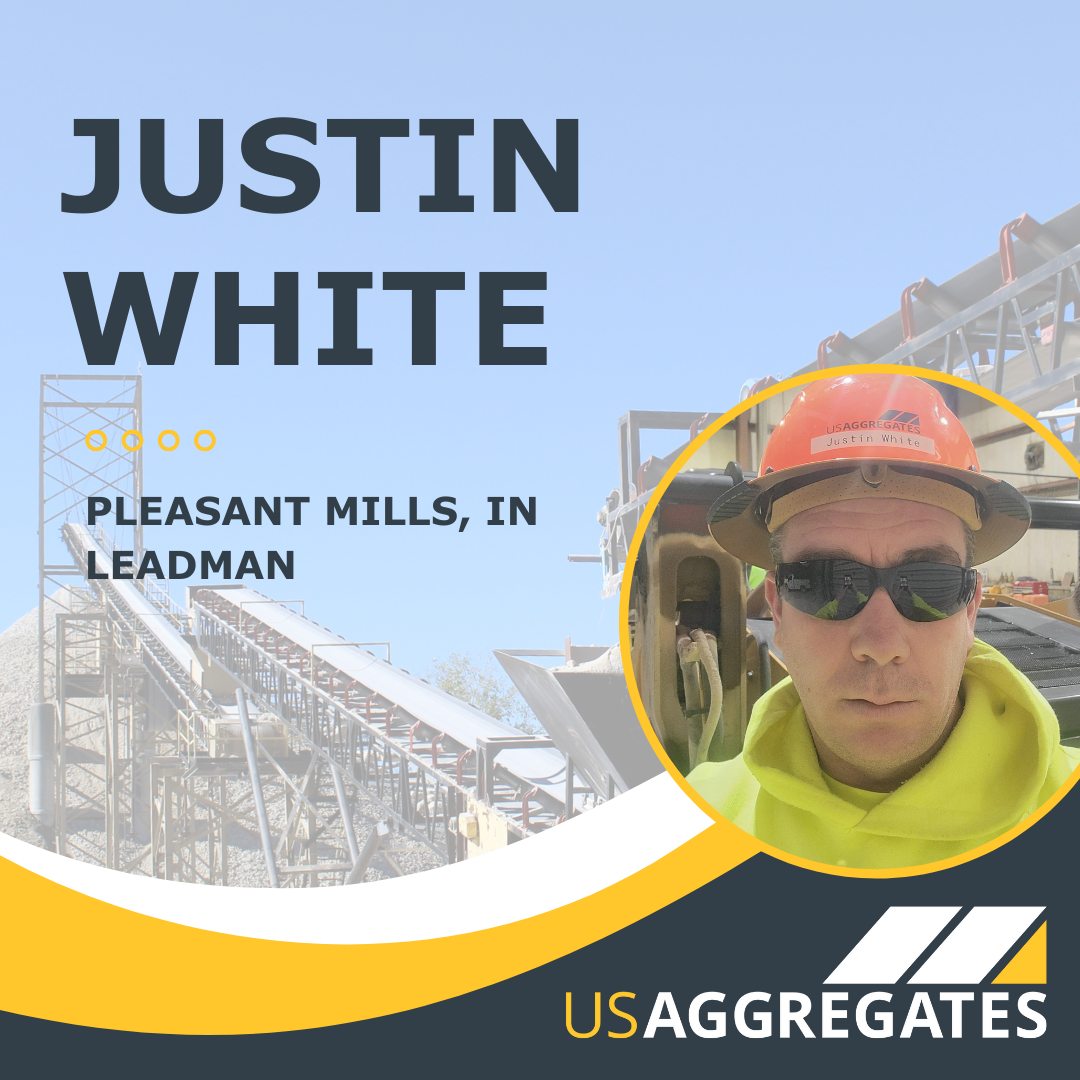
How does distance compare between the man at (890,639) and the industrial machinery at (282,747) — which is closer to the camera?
the man at (890,639)

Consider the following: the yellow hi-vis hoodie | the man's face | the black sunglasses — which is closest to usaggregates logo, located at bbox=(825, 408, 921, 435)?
the man's face

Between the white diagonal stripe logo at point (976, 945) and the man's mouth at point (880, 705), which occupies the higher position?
the man's mouth at point (880, 705)

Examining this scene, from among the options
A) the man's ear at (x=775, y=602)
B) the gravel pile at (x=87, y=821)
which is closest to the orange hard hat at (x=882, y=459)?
the man's ear at (x=775, y=602)

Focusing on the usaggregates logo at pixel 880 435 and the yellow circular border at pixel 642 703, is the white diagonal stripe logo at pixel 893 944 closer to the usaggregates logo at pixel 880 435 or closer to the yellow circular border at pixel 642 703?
the yellow circular border at pixel 642 703

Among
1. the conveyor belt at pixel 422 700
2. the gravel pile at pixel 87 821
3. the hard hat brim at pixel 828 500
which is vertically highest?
the hard hat brim at pixel 828 500

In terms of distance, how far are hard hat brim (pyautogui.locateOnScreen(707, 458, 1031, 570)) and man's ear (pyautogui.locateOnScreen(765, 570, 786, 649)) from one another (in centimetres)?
10

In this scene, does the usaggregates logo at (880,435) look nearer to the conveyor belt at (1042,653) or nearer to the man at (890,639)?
the man at (890,639)

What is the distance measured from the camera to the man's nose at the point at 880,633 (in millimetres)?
1860

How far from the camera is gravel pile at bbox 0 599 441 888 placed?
24484 millimetres

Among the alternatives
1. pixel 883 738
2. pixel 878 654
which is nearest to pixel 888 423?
pixel 878 654

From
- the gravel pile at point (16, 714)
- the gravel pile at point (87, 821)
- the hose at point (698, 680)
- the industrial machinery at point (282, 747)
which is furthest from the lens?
the gravel pile at point (16, 714)

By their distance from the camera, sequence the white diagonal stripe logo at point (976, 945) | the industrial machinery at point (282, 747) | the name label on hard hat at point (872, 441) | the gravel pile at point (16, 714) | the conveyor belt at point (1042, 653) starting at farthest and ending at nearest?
the gravel pile at point (16, 714) → the industrial machinery at point (282, 747) → the conveyor belt at point (1042, 653) → the white diagonal stripe logo at point (976, 945) → the name label on hard hat at point (872, 441)

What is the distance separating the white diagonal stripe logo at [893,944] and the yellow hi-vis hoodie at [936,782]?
0.25 metres

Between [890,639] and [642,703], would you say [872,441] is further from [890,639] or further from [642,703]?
[642,703]
